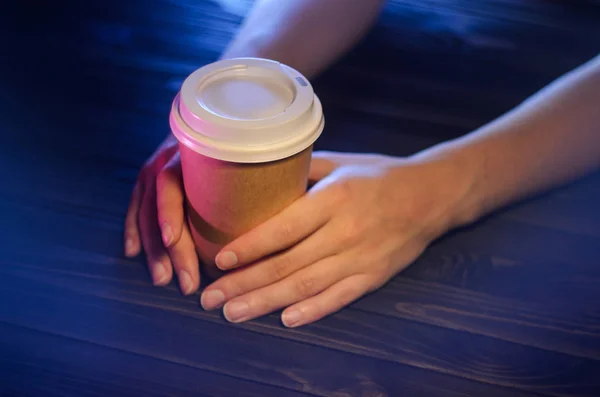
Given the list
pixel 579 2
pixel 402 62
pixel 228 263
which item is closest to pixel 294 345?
pixel 228 263

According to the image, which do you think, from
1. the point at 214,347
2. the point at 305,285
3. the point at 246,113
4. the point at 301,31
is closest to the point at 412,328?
the point at 305,285

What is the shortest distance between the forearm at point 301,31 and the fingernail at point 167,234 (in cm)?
36

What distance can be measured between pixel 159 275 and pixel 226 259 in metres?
0.13

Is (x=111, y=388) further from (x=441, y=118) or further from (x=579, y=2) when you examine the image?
(x=579, y=2)

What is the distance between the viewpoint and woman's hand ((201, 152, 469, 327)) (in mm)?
655

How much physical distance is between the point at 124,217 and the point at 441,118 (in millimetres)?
623

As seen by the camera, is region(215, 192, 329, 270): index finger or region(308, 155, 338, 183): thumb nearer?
region(215, 192, 329, 270): index finger

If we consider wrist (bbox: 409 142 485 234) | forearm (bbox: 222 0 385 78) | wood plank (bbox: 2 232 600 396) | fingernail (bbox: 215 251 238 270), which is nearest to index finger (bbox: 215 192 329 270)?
fingernail (bbox: 215 251 238 270)

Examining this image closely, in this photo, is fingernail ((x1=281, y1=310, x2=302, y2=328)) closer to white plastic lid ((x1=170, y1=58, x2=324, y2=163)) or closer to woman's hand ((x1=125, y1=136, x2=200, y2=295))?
woman's hand ((x1=125, y1=136, x2=200, y2=295))

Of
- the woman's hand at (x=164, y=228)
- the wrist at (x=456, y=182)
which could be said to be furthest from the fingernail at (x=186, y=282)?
the wrist at (x=456, y=182)

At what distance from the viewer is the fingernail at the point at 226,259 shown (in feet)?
2.10

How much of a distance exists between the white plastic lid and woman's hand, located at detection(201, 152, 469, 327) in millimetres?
119

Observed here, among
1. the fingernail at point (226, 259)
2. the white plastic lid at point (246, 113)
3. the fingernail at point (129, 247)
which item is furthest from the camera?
the fingernail at point (129, 247)

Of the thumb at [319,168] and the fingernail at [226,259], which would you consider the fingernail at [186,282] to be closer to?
the fingernail at [226,259]
